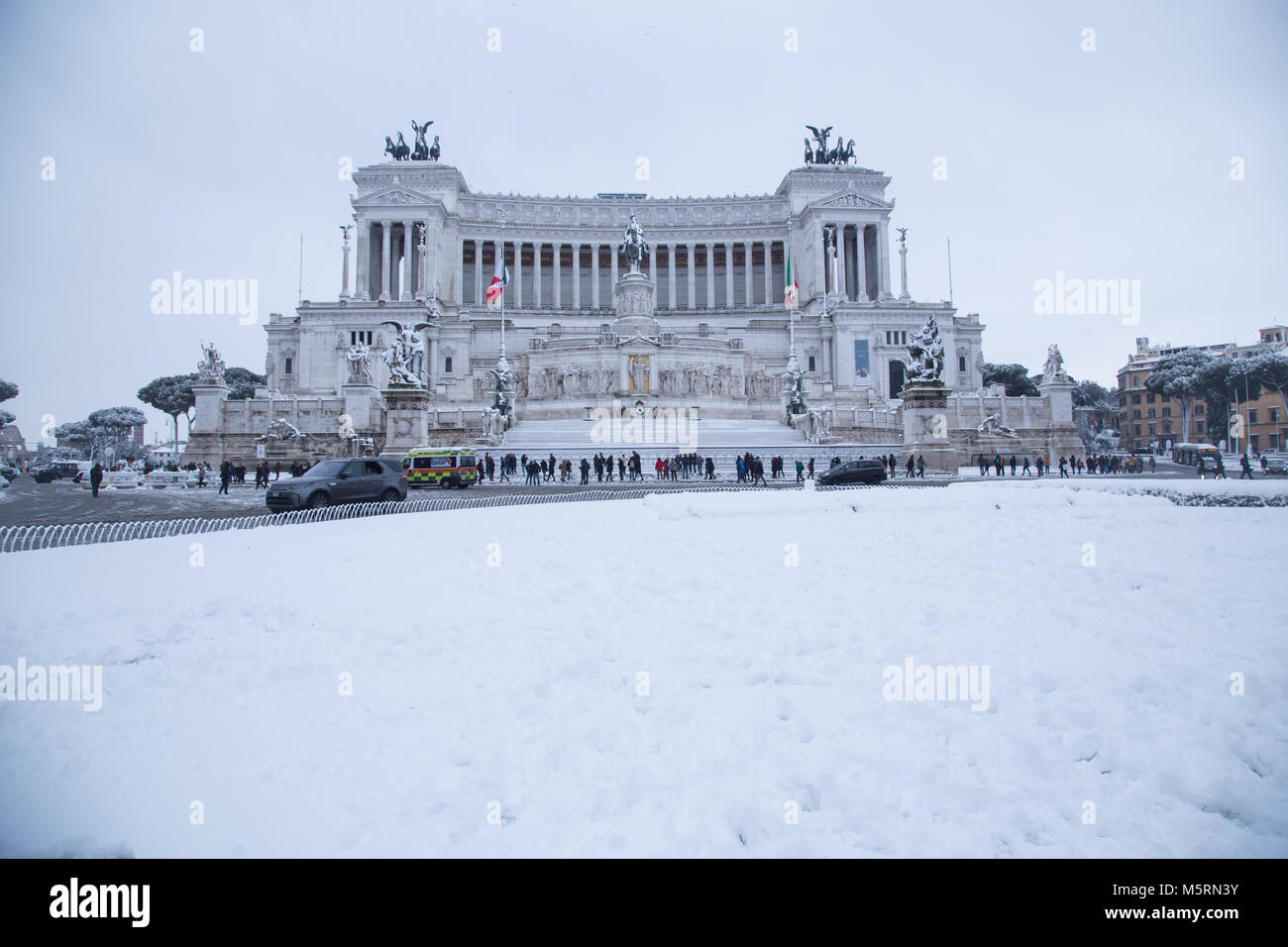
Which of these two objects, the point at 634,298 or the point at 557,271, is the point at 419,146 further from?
the point at 634,298

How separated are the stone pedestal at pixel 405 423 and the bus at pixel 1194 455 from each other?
159 ft

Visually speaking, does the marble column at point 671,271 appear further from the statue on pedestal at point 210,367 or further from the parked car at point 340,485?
the parked car at point 340,485

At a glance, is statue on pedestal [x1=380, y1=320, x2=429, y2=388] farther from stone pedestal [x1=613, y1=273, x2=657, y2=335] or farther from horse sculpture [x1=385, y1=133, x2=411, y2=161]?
horse sculpture [x1=385, y1=133, x2=411, y2=161]

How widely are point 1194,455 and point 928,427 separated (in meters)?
23.7

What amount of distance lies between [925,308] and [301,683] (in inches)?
3043

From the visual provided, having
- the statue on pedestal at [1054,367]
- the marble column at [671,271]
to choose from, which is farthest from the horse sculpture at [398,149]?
the statue on pedestal at [1054,367]

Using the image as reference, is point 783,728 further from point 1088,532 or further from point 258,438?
point 258,438

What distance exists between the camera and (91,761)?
4660mm

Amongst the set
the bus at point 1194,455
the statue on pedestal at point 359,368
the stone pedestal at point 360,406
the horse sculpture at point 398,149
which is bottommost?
the bus at point 1194,455

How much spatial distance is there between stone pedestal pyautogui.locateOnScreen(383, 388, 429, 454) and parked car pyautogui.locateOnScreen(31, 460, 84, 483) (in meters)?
22.4

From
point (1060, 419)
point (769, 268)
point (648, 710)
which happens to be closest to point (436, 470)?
point (648, 710)

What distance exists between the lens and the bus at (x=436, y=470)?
32.8m

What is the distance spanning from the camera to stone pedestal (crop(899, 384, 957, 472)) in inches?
1491
